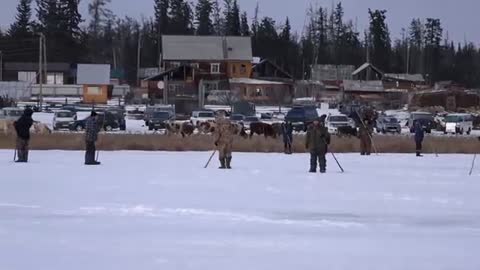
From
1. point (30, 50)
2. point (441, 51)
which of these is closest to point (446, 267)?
point (30, 50)

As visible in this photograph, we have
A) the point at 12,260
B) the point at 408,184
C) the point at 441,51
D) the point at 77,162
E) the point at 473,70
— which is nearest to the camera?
the point at 12,260

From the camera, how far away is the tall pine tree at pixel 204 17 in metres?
133

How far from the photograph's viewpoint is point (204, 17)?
439 ft

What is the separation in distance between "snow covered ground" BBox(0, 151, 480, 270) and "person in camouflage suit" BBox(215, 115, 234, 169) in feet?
3.46

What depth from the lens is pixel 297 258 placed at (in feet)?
30.8

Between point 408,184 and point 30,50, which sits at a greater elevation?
point 30,50

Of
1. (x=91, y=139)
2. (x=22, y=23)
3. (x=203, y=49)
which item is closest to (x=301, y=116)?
(x=91, y=139)

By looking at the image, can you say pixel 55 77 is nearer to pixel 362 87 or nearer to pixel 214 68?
pixel 214 68

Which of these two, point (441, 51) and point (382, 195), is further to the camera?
point (441, 51)

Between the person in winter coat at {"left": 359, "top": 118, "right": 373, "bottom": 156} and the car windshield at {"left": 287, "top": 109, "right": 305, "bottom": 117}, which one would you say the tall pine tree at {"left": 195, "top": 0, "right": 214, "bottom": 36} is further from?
the person in winter coat at {"left": 359, "top": 118, "right": 373, "bottom": 156}

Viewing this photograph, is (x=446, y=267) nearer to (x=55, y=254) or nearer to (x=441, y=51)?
(x=55, y=254)

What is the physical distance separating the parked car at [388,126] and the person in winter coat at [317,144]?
28.0 meters

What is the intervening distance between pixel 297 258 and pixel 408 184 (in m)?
9.82

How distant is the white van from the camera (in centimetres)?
5172
